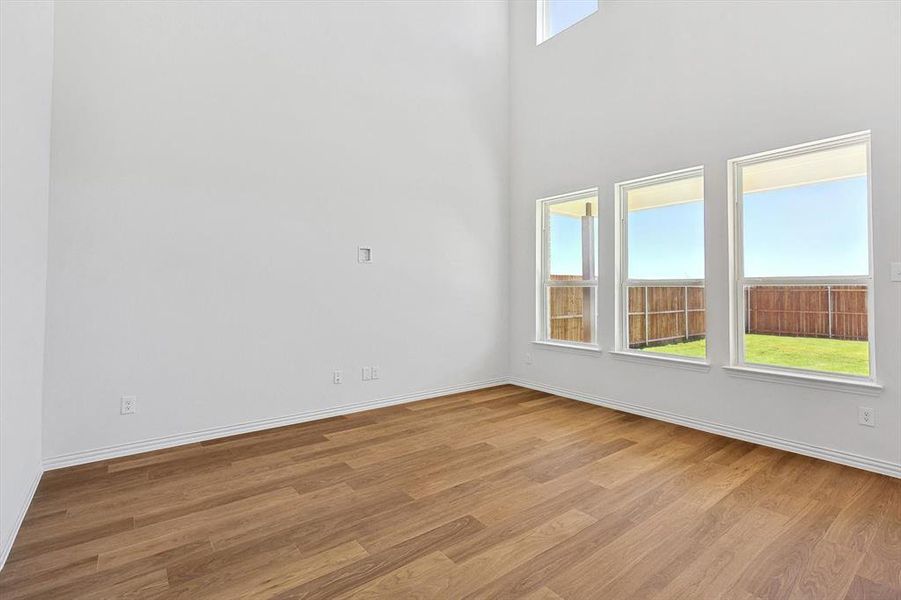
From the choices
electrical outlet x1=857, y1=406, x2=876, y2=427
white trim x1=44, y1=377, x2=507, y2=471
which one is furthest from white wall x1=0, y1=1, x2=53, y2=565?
electrical outlet x1=857, y1=406, x2=876, y2=427

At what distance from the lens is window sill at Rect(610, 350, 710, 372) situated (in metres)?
3.61

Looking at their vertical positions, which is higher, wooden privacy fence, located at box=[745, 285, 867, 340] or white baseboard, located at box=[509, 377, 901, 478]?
wooden privacy fence, located at box=[745, 285, 867, 340]

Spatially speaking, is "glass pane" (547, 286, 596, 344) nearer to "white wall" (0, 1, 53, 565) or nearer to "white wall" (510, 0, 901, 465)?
"white wall" (510, 0, 901, 465)

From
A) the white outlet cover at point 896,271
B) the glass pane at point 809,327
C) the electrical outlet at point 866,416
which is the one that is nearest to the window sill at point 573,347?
the glass pane at point 809,327

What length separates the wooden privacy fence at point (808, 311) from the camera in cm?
293

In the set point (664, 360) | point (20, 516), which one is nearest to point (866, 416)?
point (664, 360)

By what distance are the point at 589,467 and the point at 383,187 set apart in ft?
10.2

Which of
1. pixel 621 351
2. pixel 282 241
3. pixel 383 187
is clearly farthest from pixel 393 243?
pixel 621 351

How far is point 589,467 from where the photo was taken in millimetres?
2840

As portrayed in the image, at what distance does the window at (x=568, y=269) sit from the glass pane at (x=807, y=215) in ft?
4.68

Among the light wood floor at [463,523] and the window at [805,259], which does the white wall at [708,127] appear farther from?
the light wood floor at [463,523]

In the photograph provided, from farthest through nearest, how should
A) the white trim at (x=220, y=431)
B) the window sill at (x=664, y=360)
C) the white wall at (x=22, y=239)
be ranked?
the window sill at (x=664, y=360) < the white trim at (x=220, y=431) < the white wall at (x=22, y=239)

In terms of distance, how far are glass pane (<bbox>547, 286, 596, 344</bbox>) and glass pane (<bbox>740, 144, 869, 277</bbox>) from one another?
152 cm

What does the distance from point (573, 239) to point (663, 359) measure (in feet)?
5.42
